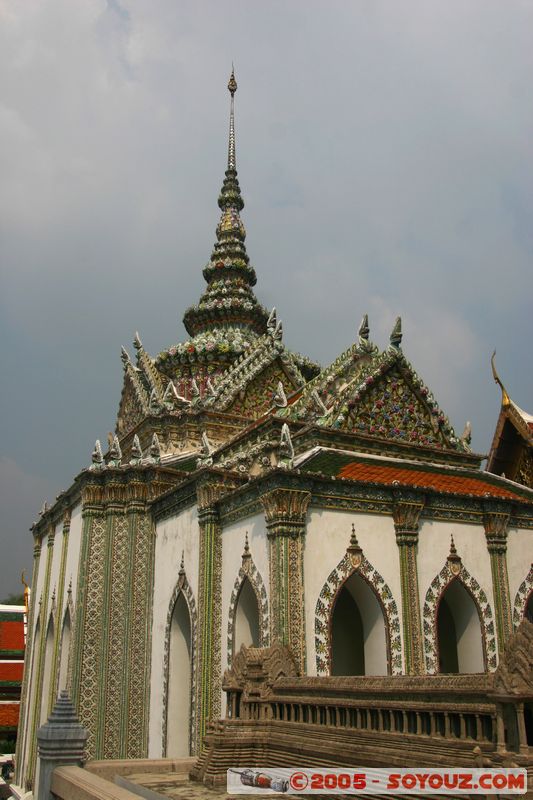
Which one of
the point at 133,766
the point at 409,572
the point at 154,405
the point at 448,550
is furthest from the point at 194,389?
the point at 133,766

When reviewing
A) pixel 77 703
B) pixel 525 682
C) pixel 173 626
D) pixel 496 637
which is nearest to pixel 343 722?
pixel 525 682

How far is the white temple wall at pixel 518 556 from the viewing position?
15.7 metres

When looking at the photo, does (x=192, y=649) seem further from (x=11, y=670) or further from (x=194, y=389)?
(x=11, y=670)

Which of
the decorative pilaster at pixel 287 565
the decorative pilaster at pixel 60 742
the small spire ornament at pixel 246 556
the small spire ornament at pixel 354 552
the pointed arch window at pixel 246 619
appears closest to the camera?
the decorative pilaster at pixel 60 742

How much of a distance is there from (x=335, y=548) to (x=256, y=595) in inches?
59.7

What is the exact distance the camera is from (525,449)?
64.8ft

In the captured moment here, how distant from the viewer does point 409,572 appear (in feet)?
47.1

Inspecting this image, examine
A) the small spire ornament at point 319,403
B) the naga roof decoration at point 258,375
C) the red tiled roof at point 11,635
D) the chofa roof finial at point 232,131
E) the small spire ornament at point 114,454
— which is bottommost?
the red tiled roof at point 11,635

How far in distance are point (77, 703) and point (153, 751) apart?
6.36 ft

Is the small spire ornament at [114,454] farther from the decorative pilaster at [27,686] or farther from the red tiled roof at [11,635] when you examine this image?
the red tiled roof at [11,635]

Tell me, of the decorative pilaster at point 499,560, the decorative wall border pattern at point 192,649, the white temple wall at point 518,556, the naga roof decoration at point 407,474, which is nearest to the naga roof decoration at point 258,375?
the naga roof decoration at point 407,474

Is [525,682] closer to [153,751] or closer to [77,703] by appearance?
[153,751]

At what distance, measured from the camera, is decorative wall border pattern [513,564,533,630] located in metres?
15.5

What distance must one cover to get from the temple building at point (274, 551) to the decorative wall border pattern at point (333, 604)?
26 millimetres
